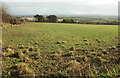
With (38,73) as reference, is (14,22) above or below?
above

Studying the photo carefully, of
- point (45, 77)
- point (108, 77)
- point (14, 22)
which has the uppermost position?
point (14, 22)

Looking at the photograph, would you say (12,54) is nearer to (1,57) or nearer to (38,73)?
(1,57)

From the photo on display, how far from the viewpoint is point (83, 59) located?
4.13 metres

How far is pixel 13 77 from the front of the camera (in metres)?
2.92

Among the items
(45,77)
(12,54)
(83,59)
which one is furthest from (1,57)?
(83,59)

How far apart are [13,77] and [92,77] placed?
7.06 feet

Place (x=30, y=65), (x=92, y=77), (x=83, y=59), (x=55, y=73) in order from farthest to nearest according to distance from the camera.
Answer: (x=83, y=59) < (x=30, y=65) < (x=55, y=73) < (x=92, y=77)

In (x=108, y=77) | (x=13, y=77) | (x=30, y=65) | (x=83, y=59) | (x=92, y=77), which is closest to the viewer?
(x=108, y=77)

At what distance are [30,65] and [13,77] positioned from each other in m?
0.78

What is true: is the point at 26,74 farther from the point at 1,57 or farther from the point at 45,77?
the point at 1,57

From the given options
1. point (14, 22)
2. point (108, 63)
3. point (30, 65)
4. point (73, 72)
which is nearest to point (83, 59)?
point (108, 63)

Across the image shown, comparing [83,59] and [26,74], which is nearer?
[26,74]

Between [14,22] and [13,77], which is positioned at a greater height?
[14,22]

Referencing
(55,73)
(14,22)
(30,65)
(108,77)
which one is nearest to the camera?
(108,77)
